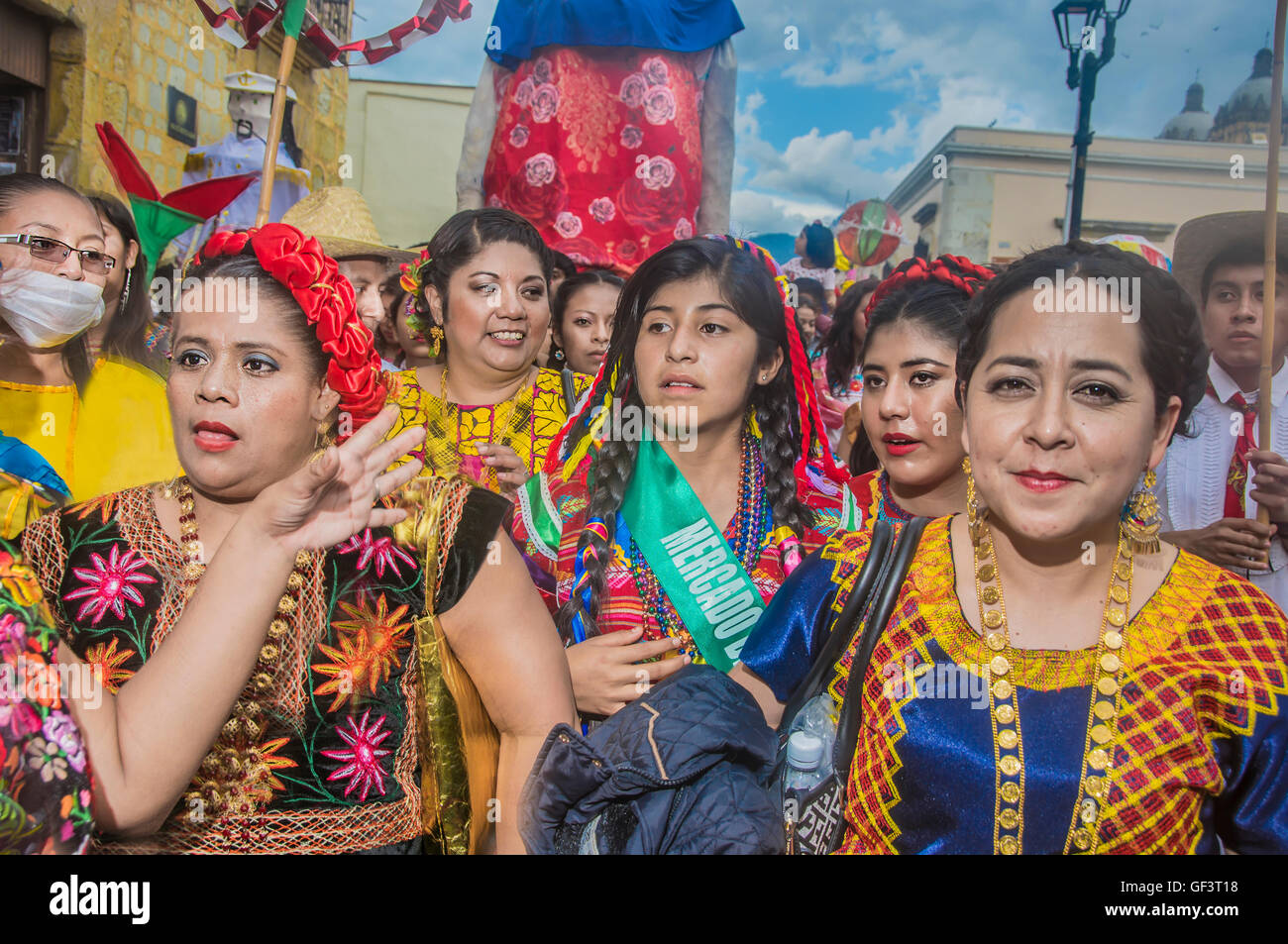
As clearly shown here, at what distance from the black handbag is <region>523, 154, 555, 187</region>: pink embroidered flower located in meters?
1.76

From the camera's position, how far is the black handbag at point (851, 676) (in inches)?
69.2

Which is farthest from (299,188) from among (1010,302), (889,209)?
(1010,302)

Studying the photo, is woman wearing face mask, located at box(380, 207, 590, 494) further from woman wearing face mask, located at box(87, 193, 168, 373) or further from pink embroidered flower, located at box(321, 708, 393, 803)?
pink embroidered flower, located at box(321, 708, 393, 803)

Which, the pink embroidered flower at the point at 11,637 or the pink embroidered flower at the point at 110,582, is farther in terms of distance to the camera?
the pink embroidered flower at the point at 110,582

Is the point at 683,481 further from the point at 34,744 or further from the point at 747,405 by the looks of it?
the point at 34,744

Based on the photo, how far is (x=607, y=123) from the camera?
2887 mm

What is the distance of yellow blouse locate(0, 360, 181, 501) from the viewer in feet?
8.25

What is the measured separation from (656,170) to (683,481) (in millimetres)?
1160

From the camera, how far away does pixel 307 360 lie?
6.22ft

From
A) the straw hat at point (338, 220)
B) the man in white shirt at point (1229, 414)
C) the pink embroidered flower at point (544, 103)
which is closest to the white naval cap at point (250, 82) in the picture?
the straw hat at point (338, 220)

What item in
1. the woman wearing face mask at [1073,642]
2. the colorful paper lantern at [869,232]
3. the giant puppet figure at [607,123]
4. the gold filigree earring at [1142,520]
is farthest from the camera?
the colorful paper lantern at [869,232]

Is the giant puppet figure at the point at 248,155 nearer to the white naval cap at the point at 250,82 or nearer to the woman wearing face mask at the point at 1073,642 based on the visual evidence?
the white naval cap at the point at 250,82

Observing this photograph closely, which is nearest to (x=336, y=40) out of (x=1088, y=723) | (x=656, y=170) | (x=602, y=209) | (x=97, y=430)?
(x=602, y=209)

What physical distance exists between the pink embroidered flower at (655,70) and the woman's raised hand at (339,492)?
1.62 metres
